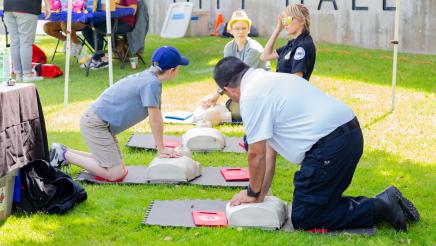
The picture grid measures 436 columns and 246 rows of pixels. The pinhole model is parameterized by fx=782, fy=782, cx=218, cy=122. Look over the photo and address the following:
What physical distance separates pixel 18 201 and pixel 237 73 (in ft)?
6.03

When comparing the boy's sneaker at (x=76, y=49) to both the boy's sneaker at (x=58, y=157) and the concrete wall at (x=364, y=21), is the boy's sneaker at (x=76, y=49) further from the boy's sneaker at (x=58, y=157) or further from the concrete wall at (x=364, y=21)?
the boy's sneaker at (x=58, y=157)

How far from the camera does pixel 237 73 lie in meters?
4.89

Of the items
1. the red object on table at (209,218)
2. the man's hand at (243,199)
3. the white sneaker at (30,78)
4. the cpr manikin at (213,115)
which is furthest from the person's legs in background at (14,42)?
the man's hand at (243,199)

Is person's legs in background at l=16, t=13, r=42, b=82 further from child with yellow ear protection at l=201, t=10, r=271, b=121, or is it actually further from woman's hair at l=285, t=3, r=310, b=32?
woman's hair at l=285, t=3, r=310, b=32

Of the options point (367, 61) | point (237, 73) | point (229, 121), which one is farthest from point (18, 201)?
point (367, 61)

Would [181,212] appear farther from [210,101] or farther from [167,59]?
[210,101]

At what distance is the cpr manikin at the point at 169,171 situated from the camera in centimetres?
629

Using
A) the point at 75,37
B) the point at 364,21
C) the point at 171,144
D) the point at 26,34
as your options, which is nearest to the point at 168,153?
the point at 171,144

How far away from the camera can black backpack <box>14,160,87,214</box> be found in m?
5.46

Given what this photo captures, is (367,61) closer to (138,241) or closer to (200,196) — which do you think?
(200,196)

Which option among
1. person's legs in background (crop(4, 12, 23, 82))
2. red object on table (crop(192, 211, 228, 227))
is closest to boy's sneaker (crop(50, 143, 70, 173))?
red object on table (crop(192, 211, 228, 227))

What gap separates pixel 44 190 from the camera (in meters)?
5.48

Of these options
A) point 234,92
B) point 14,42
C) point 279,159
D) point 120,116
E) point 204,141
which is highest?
point 234,92

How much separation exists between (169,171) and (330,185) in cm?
173
